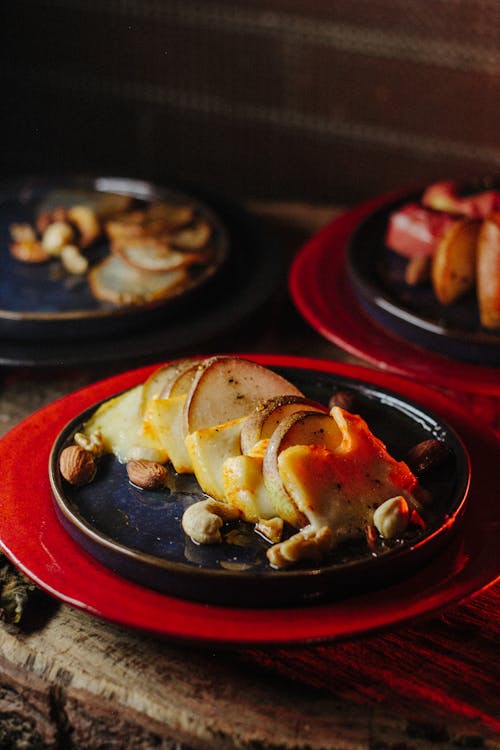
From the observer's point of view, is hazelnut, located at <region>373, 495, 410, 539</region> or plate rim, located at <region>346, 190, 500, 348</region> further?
plate rim, located at <region>346, 190, 500, 348</region>

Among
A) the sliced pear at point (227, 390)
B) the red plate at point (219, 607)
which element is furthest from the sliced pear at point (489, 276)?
the sliced pear at point (227, 390)

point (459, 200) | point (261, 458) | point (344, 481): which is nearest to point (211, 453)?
point (261, 458)

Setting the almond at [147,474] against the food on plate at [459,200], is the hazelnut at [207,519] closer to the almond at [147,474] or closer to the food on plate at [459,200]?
the almond at [147,474]

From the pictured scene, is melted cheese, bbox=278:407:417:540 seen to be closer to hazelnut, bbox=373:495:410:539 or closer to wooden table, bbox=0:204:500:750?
hazelnut, bbox=373:495:410:539

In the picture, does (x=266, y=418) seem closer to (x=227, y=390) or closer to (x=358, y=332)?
(x=227, y=390)

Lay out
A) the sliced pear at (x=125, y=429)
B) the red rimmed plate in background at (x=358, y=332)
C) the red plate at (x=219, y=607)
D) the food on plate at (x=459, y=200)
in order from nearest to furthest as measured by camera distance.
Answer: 1. the red plate at (x=219, y=607)
2. the sliced pear at (x=125, y=429)
3. the red rimmed plate in background at (x=358, y=332)
4. the food on plate at (x=459, y=200)

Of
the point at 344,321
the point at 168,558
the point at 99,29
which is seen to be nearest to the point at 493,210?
the point at 344,321

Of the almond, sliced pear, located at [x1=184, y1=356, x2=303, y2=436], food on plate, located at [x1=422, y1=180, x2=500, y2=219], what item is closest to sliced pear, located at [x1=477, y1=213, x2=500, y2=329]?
food on plate, located at [x1=422, y1=180, x2=500, y2=219]
